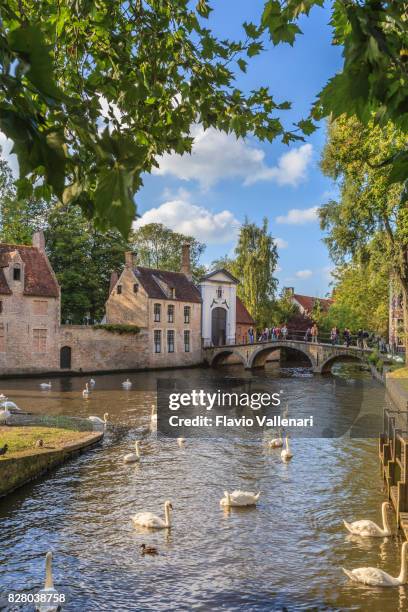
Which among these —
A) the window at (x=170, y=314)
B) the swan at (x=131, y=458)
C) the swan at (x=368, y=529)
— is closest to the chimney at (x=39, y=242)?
the window at (x=170, y=314)

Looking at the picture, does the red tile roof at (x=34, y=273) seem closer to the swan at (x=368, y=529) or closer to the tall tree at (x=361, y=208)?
the tall tree at (x=361, y=208)

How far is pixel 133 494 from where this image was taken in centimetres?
1264

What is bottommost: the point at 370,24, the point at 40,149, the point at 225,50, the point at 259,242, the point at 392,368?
the point at 392,368

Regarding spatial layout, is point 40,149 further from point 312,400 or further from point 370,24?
point 312,400

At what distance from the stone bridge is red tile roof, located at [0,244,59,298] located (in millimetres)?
16771

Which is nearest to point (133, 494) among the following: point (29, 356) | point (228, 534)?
point (228, 534)

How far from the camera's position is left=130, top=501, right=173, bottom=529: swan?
1062cm

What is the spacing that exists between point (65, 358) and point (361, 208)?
915 inches

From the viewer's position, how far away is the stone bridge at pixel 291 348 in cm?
4010

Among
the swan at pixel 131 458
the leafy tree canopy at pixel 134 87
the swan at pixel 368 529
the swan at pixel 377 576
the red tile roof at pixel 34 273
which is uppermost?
the red tile roof at pixel 34 273

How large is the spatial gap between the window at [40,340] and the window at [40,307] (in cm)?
126

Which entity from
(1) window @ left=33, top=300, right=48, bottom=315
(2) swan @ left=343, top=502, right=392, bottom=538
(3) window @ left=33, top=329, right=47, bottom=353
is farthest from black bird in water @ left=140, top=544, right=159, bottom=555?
(1) window @ left=33, top=300, right=48, bottom=315

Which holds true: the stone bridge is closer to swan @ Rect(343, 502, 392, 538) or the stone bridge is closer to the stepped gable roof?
the stepped gable roof

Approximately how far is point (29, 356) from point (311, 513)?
29.2 m
